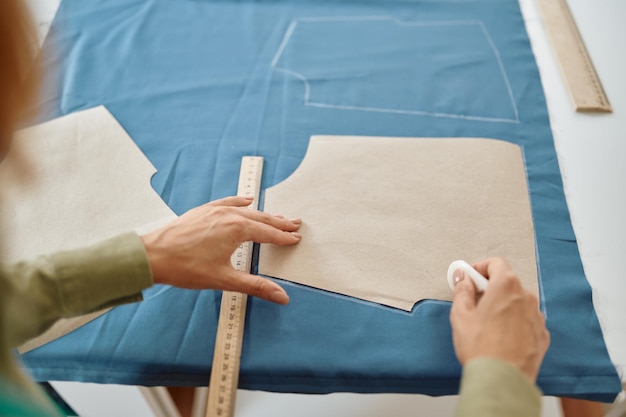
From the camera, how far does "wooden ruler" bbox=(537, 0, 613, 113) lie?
117 cm

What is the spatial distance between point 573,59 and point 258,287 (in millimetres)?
982

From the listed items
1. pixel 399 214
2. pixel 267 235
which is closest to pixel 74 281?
pixel 267 235

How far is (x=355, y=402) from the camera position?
122 centimetres

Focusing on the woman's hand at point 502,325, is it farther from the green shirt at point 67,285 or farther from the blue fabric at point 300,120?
the green shirt at point 67,285

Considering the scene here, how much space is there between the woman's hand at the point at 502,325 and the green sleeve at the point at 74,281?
1.58ft

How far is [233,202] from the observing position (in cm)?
93

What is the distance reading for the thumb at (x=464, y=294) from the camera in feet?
2.61

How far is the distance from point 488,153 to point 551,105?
244 millimetres

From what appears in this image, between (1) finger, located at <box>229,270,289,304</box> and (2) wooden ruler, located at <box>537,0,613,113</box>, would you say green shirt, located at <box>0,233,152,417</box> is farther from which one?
(2) wooden ruler, located at <box>537,0,613,113</box>

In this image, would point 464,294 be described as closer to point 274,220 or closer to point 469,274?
point 469,274

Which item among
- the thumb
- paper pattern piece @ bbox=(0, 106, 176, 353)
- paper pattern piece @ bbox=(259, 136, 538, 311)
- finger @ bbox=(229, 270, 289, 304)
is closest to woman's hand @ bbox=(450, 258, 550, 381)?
the thumb

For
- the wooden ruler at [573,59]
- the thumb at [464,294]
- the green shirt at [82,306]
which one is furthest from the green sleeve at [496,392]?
the wooden ruler at [573,59]

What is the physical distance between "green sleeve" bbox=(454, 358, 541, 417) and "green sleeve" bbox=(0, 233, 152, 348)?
0.49 m

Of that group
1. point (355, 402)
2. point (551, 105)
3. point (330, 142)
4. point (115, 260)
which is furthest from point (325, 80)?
point (355, 402)
